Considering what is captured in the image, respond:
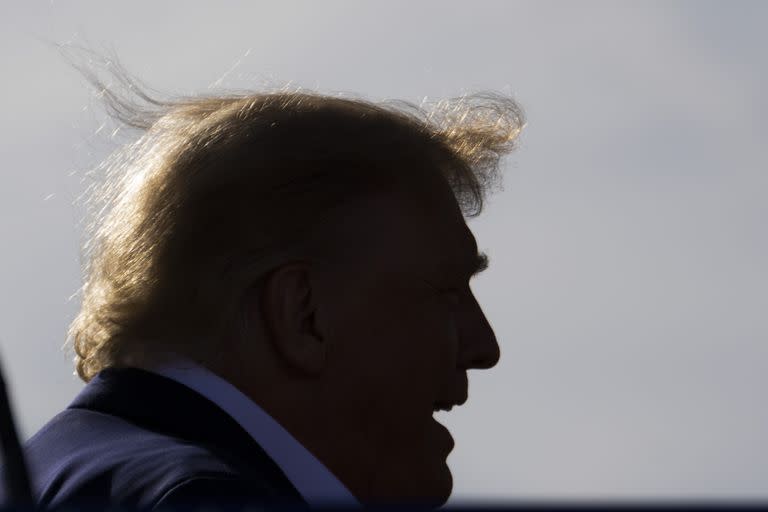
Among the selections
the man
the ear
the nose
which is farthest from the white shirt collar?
the nose

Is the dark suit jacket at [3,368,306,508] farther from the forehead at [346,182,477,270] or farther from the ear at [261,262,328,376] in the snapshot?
the forehead at [346,182,477,270]

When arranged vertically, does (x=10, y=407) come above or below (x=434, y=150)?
below

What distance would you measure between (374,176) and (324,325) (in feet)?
1.47

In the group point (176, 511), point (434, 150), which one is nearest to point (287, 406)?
point (434, 150)

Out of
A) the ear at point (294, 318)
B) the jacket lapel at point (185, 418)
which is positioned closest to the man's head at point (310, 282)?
the ear at point (294, 318)

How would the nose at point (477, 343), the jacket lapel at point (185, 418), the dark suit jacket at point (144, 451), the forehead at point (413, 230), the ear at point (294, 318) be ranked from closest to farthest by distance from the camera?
the dark suit jacket at point (144, 451), the jacket lapel at point (185, 418), the ear at point (294, 318), the forehead at point (413, 230), the nose at point (477, 343)

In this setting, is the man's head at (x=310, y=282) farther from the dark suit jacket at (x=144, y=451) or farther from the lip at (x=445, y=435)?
the dark suit jacket at (x=144, y=451)

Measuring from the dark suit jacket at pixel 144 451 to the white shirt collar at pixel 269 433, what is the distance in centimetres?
7

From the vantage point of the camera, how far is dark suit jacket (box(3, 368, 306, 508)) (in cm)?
210

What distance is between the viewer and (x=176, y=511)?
0.83 meters

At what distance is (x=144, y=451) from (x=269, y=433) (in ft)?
1.44

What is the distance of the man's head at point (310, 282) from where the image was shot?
9.76 ft

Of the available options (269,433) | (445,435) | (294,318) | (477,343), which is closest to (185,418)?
(269,433)

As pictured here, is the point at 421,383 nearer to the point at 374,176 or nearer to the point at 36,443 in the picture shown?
the point at 374,176
